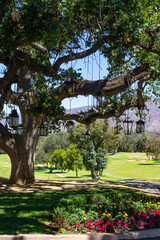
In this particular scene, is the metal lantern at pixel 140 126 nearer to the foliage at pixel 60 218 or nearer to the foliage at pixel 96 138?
the foliage at pixel 60 218

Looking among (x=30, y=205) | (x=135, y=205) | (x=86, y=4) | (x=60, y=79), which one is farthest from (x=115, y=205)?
(x=60, y=79)

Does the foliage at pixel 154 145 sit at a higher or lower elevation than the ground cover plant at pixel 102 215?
higher

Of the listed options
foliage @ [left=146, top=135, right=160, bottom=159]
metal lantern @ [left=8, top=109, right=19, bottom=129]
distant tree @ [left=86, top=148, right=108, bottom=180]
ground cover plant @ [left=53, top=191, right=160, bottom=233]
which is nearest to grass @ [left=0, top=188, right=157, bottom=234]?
ground cover plant @ [left=53, top=191, right=160, bottom=233]

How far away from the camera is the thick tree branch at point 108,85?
9.99 metres

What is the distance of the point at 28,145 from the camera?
13109 mm

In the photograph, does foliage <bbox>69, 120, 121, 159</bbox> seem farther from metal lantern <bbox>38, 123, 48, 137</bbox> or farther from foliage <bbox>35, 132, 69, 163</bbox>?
foliage <bbox>35, 132, 69, 163</bbox>

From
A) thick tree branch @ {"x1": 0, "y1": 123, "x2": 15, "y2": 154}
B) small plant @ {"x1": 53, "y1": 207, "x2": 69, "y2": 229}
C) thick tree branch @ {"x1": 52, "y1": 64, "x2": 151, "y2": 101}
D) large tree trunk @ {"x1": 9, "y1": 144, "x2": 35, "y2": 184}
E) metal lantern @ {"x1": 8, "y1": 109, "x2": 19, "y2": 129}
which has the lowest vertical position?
small plant @ {"x1": 53, "y1": 207, "x2": 69, "y2": 229}

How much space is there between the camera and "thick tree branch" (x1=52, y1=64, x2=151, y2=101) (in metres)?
9.99

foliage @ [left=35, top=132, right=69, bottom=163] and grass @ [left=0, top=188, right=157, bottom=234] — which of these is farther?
foliage @ [left=35, top=132, right=69, bottom=163]

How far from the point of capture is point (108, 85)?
10.0 m

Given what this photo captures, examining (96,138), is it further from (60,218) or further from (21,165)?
(60,218)

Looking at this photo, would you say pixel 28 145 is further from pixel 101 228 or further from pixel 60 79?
pixel 101 228

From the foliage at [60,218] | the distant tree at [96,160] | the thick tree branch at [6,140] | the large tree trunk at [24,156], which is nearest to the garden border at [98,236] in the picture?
the foliage at [60,218]

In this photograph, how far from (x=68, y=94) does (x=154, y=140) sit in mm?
42583
